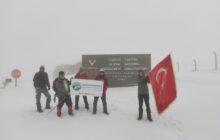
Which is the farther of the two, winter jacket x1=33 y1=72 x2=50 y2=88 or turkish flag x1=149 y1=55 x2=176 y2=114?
winter jacket x1=33 y1=72 x2=50 y2=88

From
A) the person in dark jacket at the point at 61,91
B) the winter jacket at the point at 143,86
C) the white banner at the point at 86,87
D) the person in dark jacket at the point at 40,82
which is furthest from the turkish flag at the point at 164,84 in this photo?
the person in dark jacket at the point at 40,82

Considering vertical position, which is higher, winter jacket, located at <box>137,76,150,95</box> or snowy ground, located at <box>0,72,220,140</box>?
winter jacket, located at <box>137,76,150,95</box>

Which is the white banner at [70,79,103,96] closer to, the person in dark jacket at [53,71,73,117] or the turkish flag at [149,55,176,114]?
the person in dark jacket at [53,71,73,117]

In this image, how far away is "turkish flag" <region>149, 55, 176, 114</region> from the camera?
9.16 metres

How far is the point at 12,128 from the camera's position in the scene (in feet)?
32.0

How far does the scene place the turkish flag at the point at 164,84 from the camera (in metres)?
9.16

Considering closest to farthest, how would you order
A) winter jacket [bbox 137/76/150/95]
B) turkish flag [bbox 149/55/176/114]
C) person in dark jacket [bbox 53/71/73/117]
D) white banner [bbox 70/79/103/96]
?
turkish flag [bbox 149/55/176/114] < winter jacket [bbox 137/76/150/95] < person in dark jacket [bbox 53/71/73/117] < white banner [bbox 70/79/103/96]

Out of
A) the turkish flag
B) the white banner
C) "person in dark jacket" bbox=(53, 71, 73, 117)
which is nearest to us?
the turkish flag

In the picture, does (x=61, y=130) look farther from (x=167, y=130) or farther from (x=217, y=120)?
(x=217, y=120)

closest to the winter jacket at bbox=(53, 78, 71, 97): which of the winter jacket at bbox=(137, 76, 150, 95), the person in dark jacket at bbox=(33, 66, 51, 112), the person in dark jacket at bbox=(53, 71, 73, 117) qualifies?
the person in dark jacket at bbox=(53, 71, 73, 117)

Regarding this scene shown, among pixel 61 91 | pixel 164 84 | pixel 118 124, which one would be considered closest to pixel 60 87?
pixel 61 91

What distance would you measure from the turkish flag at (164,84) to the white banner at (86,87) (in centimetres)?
296

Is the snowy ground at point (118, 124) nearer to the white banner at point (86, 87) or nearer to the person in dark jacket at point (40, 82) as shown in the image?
the person in dark jacket at point (40, 82)

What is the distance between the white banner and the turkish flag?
2956 mm
